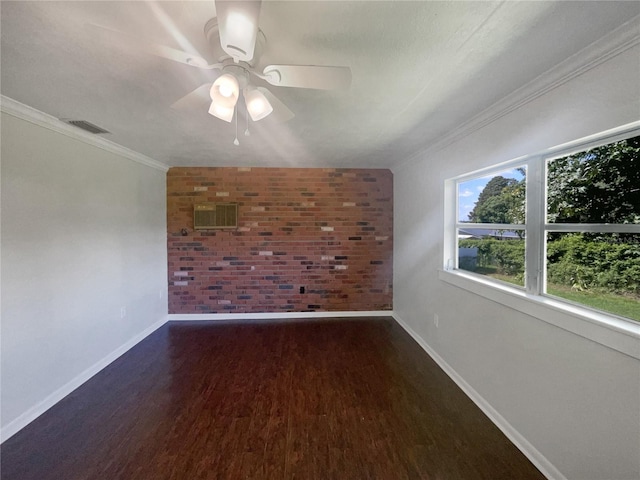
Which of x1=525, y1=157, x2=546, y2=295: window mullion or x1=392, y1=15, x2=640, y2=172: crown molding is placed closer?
x1=392, y1=15, x2=640, y2=172: crown molding

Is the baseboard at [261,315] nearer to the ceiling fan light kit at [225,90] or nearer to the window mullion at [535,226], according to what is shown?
the window mullion at [535,226]

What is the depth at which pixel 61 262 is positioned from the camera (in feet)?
7.54

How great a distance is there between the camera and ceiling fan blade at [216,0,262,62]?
0.85 metres

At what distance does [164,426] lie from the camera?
1.97 metres

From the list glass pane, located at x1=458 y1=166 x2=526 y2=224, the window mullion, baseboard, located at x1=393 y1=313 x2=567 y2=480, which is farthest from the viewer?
glass pane, located at x1=458 y1=166 x2=526 y2=224

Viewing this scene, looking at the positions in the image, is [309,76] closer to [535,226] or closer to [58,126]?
[535,226]

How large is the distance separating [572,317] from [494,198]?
1.11 m

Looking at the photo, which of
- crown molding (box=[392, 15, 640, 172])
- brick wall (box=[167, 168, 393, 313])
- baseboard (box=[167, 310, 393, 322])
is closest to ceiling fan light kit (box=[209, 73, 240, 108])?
crown molding (box=[392, 15, 640, 172])

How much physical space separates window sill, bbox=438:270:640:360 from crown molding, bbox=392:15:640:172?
3.94 ft

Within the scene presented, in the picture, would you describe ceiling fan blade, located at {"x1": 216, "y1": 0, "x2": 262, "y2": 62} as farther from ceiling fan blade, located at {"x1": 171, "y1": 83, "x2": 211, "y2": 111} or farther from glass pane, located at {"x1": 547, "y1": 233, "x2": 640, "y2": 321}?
glass pane, located at {"x1": 547, "y1": 233, "x2": 640, "y2": 321}

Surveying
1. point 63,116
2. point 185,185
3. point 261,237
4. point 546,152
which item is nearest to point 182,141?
point 63,116

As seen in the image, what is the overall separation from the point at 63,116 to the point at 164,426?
244 centimetres

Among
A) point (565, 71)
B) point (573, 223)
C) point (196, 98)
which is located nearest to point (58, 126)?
point (196, 98)

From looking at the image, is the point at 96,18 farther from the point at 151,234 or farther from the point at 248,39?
the point at 151,234
